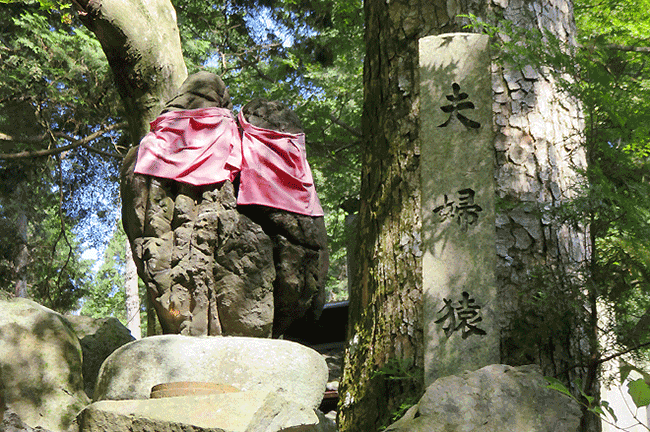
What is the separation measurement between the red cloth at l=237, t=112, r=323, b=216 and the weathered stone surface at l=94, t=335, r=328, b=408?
1.12m

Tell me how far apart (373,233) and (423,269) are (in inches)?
17.9

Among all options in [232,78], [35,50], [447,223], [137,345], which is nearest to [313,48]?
[232,78]

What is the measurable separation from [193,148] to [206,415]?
227cm

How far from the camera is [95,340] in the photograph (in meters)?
5.61

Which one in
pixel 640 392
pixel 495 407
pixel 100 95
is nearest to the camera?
pixel 640 392

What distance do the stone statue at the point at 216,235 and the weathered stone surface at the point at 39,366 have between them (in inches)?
40.8

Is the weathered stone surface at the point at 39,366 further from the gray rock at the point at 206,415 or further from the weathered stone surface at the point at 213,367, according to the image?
the gray rock at the point at 206,415

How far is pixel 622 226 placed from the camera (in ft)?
8.77

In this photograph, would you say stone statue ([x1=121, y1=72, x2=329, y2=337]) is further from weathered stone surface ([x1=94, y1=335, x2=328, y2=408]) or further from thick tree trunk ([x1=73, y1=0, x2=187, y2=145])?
thick tree trunk ([x1=73, y1=0, x2=187, y2=145])

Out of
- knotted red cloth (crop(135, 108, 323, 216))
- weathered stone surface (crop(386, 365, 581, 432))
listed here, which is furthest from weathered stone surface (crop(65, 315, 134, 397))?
weathered stone surface (crop(386, 365, 581, 432))

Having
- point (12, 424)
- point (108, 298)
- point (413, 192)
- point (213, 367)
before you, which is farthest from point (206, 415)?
point (108, 298)

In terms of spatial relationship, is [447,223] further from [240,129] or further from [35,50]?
[35,50]

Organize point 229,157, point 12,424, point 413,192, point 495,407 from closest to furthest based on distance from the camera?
point 495,407 < point 413,192 < point 12,424 < point 229,157

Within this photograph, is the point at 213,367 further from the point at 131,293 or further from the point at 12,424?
the point at 131,293
